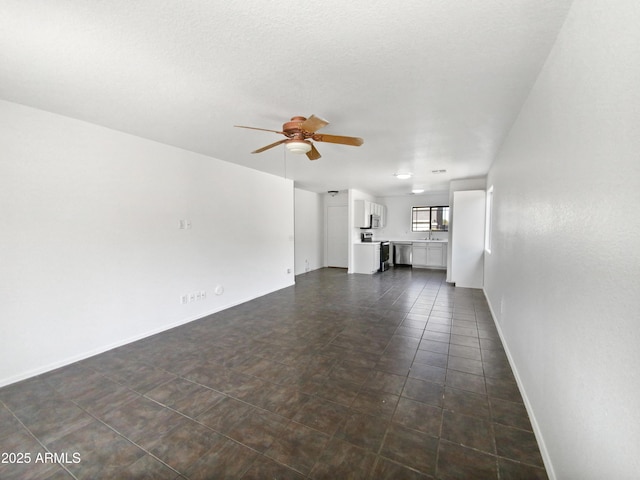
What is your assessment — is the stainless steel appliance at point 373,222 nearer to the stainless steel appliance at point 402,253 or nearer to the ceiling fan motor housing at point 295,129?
the stainless steel appliance at point 402,253

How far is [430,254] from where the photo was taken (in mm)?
8500

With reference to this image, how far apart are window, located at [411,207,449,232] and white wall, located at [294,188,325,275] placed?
314 centimetres

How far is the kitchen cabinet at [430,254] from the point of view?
834cm

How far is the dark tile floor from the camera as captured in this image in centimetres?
157

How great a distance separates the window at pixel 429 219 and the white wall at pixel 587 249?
7106 millimetres

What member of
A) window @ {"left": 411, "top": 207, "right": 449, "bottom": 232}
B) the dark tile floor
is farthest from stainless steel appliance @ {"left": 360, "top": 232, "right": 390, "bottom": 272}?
the dark tile floor

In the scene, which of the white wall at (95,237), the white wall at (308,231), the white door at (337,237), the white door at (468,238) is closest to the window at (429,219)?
the white door at (337,237)

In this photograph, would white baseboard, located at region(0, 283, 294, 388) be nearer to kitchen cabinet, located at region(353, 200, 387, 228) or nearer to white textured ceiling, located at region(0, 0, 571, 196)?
white textured ceiling, located at region(0, 0, 571, 196)

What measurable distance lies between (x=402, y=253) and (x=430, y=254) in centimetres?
105

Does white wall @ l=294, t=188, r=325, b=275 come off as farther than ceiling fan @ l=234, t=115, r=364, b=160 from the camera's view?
Yes

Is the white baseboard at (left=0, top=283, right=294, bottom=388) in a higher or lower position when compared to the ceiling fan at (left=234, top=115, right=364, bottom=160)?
lower

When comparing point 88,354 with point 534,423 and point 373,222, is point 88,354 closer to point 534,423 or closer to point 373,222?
point 534,423

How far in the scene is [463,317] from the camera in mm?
4012

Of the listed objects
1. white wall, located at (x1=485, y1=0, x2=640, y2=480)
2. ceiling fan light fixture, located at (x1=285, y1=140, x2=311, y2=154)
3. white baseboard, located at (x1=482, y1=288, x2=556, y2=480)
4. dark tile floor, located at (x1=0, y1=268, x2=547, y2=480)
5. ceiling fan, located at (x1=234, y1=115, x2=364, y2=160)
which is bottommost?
dark tile floor, located at (x1=0, y1=268, x2=547, y2=480)
